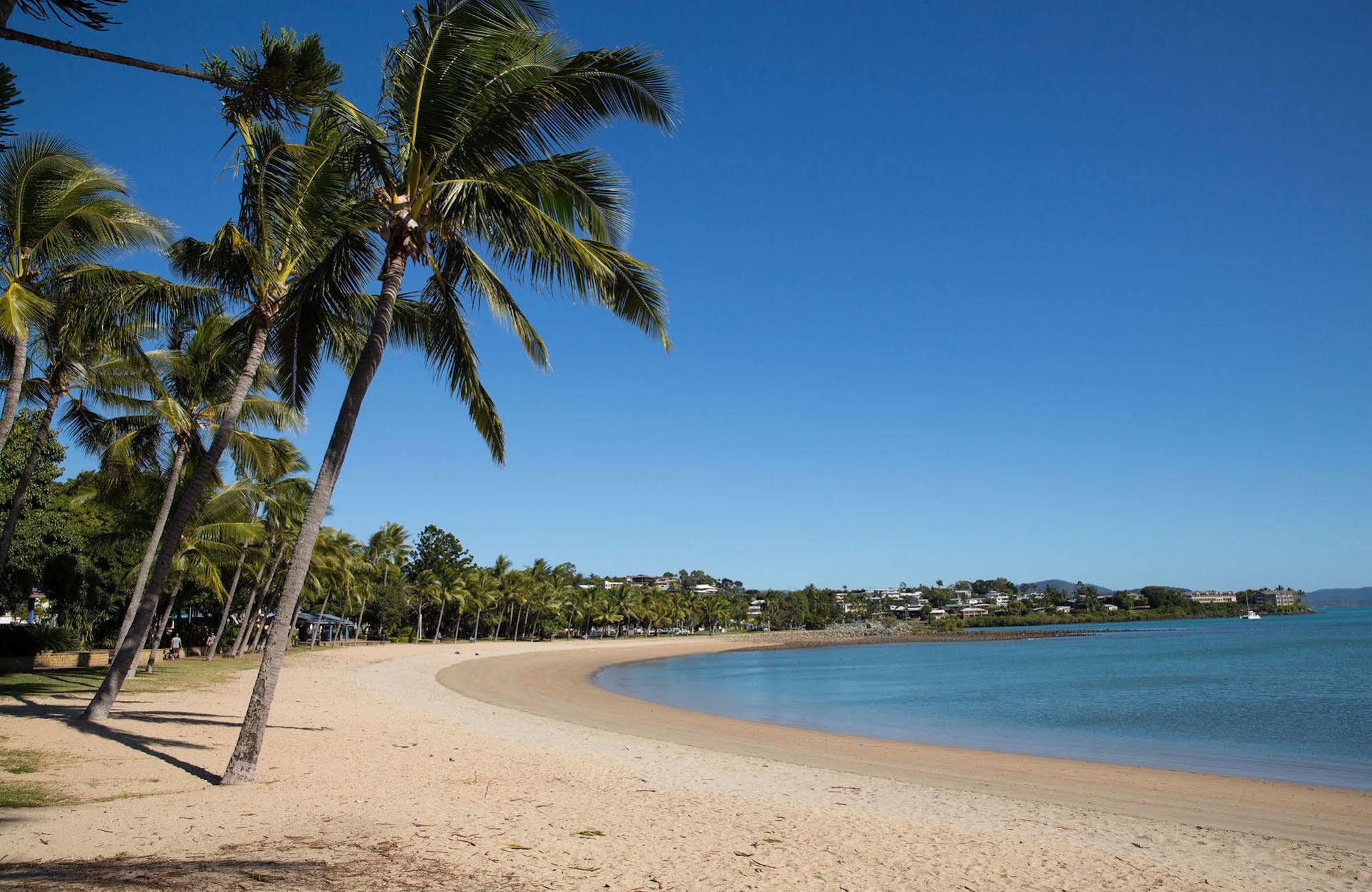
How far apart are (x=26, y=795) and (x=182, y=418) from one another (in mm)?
9405

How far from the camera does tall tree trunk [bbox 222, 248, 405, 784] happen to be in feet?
25.5

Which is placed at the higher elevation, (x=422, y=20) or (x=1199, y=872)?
(x=422, y=20)

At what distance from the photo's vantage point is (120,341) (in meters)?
12.8

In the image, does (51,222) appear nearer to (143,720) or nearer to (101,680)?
(143,720)

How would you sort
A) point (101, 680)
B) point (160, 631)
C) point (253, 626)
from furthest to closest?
1. point (253, 626)
2. point (160, 631)
3. point (101, 680)

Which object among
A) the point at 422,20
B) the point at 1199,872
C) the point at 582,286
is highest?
the point at 422,20

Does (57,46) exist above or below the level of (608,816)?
above

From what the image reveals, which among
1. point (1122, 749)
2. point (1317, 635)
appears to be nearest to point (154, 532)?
point (1122, 749)

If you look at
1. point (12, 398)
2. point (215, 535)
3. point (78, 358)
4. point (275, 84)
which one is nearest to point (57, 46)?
point (275, 84)

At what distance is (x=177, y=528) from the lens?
37.6ft

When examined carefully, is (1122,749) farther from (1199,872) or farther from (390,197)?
(390,197)

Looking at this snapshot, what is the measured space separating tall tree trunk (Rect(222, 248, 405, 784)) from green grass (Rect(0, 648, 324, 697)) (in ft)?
32.8

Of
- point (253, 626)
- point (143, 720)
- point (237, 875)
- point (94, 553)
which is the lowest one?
point (237, 875)

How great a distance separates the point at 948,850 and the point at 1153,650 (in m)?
62.2
